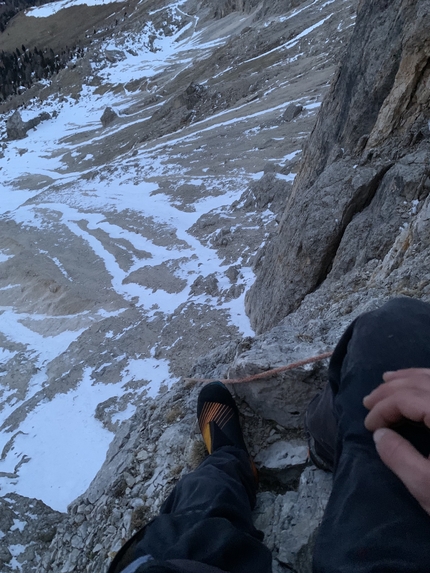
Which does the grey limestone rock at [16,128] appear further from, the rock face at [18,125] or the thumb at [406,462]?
the thumb at [406,462]

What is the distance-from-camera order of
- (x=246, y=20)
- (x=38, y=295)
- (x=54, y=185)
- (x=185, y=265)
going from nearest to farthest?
(x=185, y=265), (x=38, y=295), (x=54, y=185), (x=246, y=20)

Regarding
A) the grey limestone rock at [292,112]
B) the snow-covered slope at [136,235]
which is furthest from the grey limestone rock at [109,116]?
the grey limestone rock at [292,112]

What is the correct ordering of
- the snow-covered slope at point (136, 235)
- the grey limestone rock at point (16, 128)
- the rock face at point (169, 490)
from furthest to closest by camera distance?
the grey limestone rock at point (16, 128)
the snow-covered slope at point (136, 235)
the rock face at point (169, 490)

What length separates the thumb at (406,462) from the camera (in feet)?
3.68

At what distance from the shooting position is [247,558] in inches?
63.1

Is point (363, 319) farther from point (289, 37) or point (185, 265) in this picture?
point (289, 37)

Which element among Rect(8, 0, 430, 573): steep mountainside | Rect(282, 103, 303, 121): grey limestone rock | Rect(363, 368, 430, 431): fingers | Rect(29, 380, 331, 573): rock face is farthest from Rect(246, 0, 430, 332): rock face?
Rect(282, 103, 303, 121): grey limestone rock

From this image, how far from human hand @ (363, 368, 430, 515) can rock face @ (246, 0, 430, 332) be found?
3054 mm

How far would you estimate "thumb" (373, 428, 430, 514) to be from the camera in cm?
112

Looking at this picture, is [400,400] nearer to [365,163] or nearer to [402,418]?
[402,418]

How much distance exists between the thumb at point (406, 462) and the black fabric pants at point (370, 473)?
0.06 metres

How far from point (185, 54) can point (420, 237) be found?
151 ft

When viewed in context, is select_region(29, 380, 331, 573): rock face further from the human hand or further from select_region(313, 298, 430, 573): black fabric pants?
the human hand

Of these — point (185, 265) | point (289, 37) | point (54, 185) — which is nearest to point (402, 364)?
point (185, 265)
